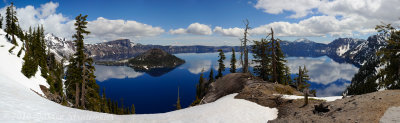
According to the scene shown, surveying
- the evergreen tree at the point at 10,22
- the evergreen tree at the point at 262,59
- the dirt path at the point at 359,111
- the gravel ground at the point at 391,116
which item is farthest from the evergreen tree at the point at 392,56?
the evergreen tree at the point at 10,22

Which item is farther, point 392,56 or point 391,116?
point 392,56

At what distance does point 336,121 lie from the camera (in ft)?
31.3

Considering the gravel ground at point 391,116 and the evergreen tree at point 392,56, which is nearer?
the gravel ground at point 391,116

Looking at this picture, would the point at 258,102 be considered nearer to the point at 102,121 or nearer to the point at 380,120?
the point at 380,120

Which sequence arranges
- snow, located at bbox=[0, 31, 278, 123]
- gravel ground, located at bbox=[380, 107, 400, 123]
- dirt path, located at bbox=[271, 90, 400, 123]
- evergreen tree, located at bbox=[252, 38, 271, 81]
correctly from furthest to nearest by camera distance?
1. evergreen tree, located at bbox=[252, 38, 271, 81]
2. snow, located at bbox=[0, 31, 278, 123]
3. dirt path, located at bbox=[271, 90, 400, 123]
4. gravel ground, located at bbox=[380, 107, 400, 123]

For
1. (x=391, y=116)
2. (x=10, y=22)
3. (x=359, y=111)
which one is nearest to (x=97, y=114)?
(x=359, y=111)

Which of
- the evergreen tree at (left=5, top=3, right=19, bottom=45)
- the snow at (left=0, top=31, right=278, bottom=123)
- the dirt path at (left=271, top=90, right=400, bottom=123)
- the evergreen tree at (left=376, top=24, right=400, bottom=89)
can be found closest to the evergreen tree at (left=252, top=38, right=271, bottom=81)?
the evergreen tree at (left=376, top=24, right=400, bottom=89)

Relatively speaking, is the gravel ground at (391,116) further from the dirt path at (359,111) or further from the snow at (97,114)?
the snow at (97,114)

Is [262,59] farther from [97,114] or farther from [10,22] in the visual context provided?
[10,22]

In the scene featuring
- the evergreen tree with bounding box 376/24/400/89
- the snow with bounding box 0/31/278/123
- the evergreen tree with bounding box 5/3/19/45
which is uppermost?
the evergreen tree with bounding box 5/3/19/45

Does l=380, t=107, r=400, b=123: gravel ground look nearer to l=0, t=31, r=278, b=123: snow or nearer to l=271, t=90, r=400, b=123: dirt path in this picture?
l=271, t=90, r=400, b=123: dirt path

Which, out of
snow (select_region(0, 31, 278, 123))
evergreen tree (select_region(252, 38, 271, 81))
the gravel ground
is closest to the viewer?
the gravel ground

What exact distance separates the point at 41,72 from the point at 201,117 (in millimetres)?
51012

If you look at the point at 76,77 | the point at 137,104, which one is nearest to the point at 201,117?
the point at 76,77
